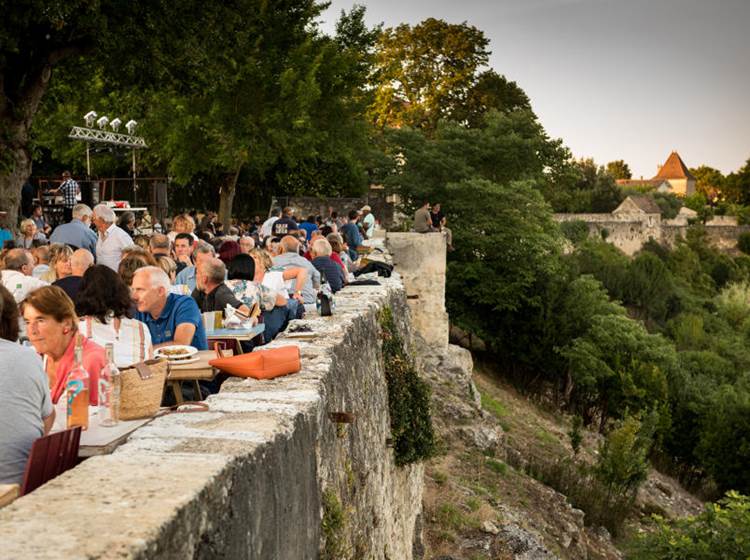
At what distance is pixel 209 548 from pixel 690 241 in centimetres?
7191

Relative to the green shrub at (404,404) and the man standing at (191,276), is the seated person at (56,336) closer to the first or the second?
the man standing at (191,276)

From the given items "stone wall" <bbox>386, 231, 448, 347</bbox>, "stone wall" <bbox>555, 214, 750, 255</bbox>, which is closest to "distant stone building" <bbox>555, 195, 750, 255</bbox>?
"stone wall" <bbox>555, 214, 750, 255</bbox>

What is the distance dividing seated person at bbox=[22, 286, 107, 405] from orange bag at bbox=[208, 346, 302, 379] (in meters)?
0.73

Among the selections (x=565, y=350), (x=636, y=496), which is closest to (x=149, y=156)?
(x=565, y=350)

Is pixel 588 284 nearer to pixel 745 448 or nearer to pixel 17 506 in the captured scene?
pixel 745 448

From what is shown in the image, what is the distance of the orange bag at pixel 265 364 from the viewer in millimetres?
4211

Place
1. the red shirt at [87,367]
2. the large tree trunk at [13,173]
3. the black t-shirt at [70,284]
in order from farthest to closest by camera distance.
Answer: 1. the large tree trunk at [13,173]
2. the black t-shirt at [70,284]
3. the red shirt at [87,367]

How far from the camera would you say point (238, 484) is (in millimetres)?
2723

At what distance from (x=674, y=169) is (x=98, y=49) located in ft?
433

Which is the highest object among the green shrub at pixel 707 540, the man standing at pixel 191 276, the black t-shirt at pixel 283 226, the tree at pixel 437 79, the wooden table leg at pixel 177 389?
the tree at pixel 437 79

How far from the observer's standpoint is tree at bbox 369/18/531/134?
129ft

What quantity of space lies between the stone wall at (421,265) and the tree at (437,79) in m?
20.5

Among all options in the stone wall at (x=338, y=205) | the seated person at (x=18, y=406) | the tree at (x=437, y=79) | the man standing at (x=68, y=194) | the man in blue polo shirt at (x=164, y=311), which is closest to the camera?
the seated person at (x=18, y=406)

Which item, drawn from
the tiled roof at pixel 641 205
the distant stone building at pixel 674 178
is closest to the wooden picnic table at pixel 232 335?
the tiled roof at pixel 641 205
